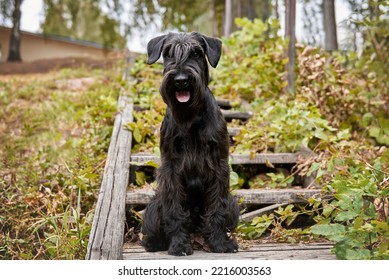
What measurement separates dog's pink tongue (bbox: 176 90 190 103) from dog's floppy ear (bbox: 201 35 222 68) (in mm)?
251

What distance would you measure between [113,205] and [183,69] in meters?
0.90

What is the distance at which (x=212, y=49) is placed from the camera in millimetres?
2602

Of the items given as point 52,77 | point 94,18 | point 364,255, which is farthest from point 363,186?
point 94,18

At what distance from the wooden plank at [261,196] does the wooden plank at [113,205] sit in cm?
9

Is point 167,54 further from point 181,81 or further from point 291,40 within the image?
point 291,40

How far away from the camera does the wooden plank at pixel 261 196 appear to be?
309 cm

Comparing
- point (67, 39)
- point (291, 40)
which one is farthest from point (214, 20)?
point (291, 40)

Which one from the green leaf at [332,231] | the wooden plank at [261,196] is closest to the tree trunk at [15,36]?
the wooden plank at [261,196]

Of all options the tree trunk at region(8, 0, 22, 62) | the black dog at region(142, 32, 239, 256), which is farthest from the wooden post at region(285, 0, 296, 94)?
the tree trunk at region(8, 0, 22, 62)

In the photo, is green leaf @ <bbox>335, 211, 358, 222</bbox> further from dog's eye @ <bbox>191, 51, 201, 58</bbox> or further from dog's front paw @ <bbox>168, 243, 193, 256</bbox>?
dog's eye @ <bbox>191, 51, 201, 58</bbox>

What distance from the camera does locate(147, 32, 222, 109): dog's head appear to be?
2344 mm

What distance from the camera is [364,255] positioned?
231cm

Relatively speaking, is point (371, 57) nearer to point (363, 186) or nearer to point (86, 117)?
point (363, 186)
